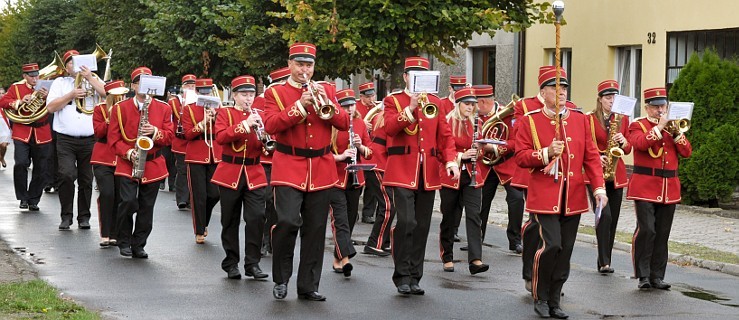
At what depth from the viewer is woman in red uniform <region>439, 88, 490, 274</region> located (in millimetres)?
12633

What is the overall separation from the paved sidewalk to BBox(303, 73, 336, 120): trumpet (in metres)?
6.67

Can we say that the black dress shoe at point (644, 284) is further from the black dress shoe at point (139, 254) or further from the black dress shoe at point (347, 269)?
the black dress shoe at point (139, 254)

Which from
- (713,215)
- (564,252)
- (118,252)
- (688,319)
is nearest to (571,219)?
(564,252)

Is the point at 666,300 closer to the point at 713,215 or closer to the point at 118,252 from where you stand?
the point at 118,252

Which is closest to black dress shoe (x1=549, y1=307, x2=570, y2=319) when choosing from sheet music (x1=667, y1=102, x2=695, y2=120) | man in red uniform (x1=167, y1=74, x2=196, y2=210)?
sheet music (x1=667, y1=102, x2=695, y2=120)

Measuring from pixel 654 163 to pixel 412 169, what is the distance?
7.96 ft

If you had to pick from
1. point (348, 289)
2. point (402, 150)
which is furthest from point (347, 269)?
point (402, 150)

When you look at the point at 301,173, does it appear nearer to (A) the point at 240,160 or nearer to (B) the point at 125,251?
(A) the point at 240,160

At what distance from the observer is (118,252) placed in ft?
45.7

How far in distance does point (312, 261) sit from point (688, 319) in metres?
2.95

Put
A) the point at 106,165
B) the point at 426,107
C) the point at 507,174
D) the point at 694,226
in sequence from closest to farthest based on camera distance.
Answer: the point at 426,107 < the point at 106,165 < the point at 507,174 < the point at 694,226

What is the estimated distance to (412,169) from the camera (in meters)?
11.5

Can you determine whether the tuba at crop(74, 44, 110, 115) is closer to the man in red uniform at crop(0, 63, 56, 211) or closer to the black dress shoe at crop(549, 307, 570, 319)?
the man in red uniform at crop(0, 63, 56, 211)

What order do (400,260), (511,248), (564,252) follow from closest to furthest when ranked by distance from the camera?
(564,252), (400,260), (511,248)
